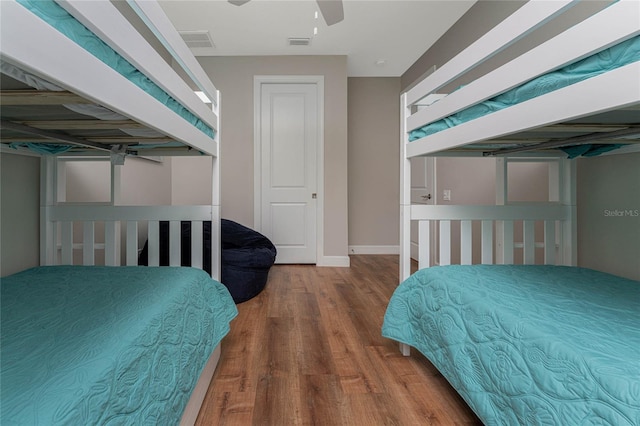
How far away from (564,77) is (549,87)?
0.05 meters

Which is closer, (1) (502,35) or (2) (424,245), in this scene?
(1) (502,35)

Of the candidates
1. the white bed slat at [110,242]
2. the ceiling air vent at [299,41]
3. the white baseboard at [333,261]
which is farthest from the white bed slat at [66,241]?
the ceiling air vent at [299,41]

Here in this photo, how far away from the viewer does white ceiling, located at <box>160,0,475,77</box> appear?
270cm

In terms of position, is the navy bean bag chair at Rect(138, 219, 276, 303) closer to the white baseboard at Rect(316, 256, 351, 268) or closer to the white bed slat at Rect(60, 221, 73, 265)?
the white bed slat at Rect(60, 221, 73, 265)

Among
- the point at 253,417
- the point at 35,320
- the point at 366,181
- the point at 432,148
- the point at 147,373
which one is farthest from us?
the point at 366,181

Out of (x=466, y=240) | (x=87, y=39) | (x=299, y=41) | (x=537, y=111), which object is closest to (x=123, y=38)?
(x=87, y=39)

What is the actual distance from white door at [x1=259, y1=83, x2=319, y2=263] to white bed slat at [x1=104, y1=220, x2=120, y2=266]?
1991 mm

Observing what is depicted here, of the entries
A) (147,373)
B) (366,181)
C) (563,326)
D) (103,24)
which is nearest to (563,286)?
(563,326)

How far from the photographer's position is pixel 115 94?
665 mm

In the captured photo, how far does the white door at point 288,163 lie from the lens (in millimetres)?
3650

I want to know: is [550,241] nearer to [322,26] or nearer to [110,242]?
[110,242]

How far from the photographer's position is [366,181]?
439 cm

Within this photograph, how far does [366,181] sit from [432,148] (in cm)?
298

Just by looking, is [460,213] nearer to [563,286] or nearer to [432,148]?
[432,148]
